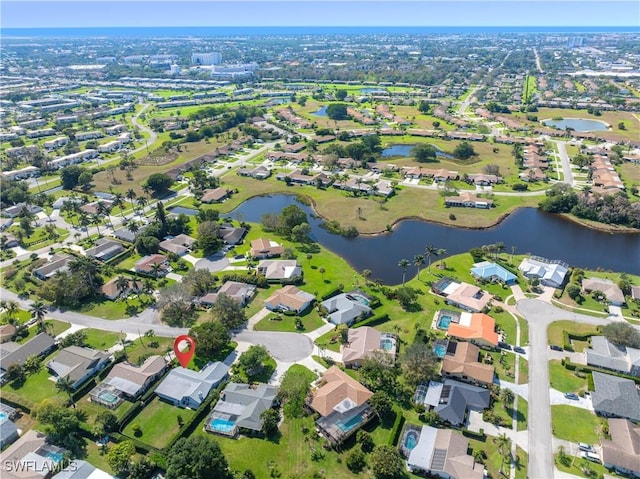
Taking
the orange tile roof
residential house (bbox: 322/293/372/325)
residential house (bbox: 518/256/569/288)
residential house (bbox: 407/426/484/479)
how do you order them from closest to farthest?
1. residential house (bbox: 407/426/484/479)
2. the orange tile roof
3. residential house (bbox: 322/293/372/325)
4. residential house (bbox: 518/256/569/288)

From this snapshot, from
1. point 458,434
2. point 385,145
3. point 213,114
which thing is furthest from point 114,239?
point 213,114

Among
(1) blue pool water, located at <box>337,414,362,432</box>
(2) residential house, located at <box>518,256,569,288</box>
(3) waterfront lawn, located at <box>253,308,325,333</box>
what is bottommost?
(3) waterfront lawn, located at <box>253,308,325,333</box>

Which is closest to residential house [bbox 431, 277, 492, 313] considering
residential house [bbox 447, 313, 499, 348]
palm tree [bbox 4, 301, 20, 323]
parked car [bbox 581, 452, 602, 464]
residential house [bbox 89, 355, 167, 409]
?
residential house [bbox 447, 313, 499, 348]

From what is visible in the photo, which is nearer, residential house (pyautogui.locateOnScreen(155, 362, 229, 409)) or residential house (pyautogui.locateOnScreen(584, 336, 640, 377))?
residential house (pyautogui.locateOnScreen(155, 362, 229, 409))

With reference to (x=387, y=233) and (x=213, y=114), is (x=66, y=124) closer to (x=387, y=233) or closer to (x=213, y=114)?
(x=213, y=114)

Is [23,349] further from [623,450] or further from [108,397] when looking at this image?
[623,450]

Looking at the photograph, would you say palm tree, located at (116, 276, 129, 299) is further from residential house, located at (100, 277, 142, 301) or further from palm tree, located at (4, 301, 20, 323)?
palm tree, located at (4, 301, 20, 323)

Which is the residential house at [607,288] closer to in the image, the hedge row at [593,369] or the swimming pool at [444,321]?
the hedge row at [593,369]

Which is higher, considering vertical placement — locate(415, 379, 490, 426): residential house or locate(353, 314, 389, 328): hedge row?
locate(415, 379, 490, 426): residential house

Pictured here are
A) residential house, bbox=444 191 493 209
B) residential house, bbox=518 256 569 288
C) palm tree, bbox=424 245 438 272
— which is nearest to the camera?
residential house, bbox=518 256 569 288
